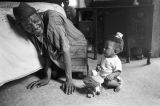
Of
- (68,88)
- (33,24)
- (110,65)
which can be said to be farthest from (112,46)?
(33,24)

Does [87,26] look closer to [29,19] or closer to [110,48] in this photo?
[110,48]

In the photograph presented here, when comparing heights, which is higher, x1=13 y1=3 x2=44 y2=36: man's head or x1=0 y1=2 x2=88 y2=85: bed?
x1=13 y1=3 x2=44 y2=36: man's head

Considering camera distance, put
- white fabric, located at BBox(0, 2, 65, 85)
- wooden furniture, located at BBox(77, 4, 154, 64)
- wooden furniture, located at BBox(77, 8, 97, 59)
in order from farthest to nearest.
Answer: wooden furniture, located at BBox(77, 8, 97, 59), wooden furniture, located at BBox(77, 4, 154, 64), white fabric, located at BBox(0, 2, 65, 85)

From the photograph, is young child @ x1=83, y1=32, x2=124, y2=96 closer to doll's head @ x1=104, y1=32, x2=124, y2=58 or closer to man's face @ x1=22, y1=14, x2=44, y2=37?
doll's head @ x1=104, y1=32, x2=124, y2=58

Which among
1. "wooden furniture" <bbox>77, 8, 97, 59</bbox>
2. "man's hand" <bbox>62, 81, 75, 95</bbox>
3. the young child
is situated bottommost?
"man's hand" <bbox>62, 81, 75, 95</bbox>

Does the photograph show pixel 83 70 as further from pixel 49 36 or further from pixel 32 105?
pixel 32 105

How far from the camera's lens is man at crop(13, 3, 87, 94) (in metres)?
1.57

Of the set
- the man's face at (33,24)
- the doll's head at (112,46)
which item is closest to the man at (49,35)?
the man's face at (33,24)

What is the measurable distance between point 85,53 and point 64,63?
1.01ft

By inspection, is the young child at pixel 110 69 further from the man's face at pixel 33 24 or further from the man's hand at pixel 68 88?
the man's face at pixel 33 24

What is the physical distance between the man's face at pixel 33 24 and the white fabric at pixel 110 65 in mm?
592

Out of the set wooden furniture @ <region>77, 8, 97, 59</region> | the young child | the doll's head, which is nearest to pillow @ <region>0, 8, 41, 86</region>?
the young child

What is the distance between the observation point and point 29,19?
1540 mm

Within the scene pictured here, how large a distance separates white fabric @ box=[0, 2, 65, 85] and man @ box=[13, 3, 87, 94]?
93mm
